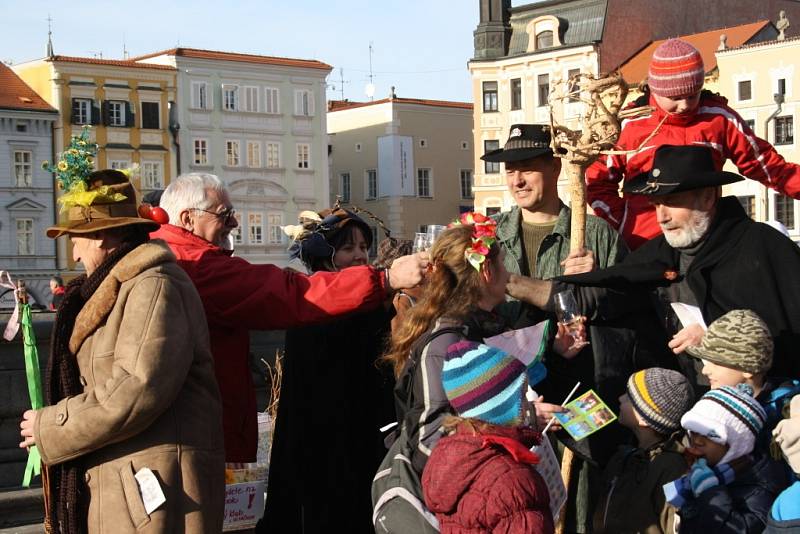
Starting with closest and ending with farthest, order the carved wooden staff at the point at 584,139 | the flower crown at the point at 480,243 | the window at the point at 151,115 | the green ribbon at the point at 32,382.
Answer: the flower crown at the point at 480,243 < the green ribbon at the point at 32,382 < the carved wooden staff at the point at 584,139 < the window at the point at 151,115

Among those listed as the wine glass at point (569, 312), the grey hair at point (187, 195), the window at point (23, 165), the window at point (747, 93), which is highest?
the window at point (747, 93)

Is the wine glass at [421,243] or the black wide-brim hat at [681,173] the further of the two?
the wine glass at [421,243]

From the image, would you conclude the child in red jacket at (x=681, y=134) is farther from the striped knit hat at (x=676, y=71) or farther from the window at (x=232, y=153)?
the window at (x=232, y=153)

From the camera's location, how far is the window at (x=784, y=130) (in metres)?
54.8

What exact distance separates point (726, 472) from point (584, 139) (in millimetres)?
1727

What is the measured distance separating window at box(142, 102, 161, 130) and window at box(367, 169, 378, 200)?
12.9m

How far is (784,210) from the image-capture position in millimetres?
54750

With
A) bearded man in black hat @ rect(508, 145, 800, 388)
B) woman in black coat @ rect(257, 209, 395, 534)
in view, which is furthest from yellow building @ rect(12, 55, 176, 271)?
bearded man in black hat @ rect(508, 145, 800, 388)

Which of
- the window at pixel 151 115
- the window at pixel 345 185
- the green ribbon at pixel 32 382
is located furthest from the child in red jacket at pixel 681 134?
the window at pixel 345 185

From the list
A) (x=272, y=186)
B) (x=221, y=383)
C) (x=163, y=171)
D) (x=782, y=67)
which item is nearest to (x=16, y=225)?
(x=163, y=171)

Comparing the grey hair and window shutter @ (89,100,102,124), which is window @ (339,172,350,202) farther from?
the grey hair

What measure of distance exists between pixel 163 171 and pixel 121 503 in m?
63.3

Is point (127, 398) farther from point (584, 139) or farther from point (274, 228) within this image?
point (274, 228)

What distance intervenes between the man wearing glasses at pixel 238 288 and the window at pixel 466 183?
230 ft
